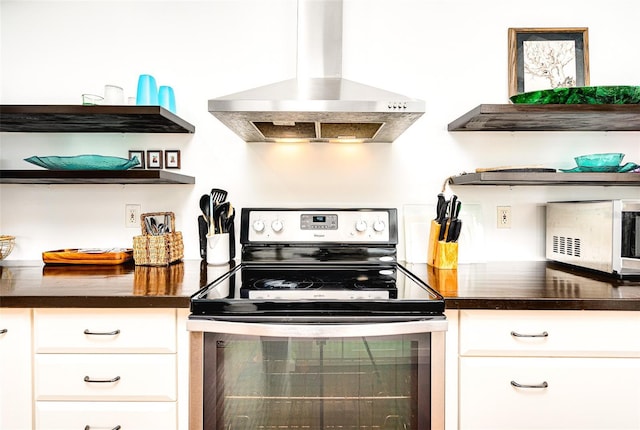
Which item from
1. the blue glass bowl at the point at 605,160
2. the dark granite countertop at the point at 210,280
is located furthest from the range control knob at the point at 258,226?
the blue glass bowl at the point at 605,160

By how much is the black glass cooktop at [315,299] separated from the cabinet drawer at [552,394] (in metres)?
0.27

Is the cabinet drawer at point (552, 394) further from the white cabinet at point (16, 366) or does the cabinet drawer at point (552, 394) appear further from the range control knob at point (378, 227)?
the white cabinet at point (16, 366)

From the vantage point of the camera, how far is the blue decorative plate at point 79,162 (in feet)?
5.54

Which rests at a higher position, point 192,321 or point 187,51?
point 187,51

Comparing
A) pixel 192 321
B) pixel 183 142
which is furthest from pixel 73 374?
pixel 183 142

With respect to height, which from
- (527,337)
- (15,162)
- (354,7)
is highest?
(354,7)

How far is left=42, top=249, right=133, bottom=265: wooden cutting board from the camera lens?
1795 mm

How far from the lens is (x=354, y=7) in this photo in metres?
1.96

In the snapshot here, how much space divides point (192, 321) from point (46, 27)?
69.2 inches

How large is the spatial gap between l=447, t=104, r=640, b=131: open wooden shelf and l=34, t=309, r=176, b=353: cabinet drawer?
4.62ft

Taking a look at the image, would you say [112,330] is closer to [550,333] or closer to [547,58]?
[550,333]

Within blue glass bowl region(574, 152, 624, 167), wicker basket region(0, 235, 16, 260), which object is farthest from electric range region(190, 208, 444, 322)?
wicker basket region(0, 235, 16, 260)

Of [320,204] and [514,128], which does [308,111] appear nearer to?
[320,204]

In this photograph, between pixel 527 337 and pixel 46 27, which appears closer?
pixel 527 337
